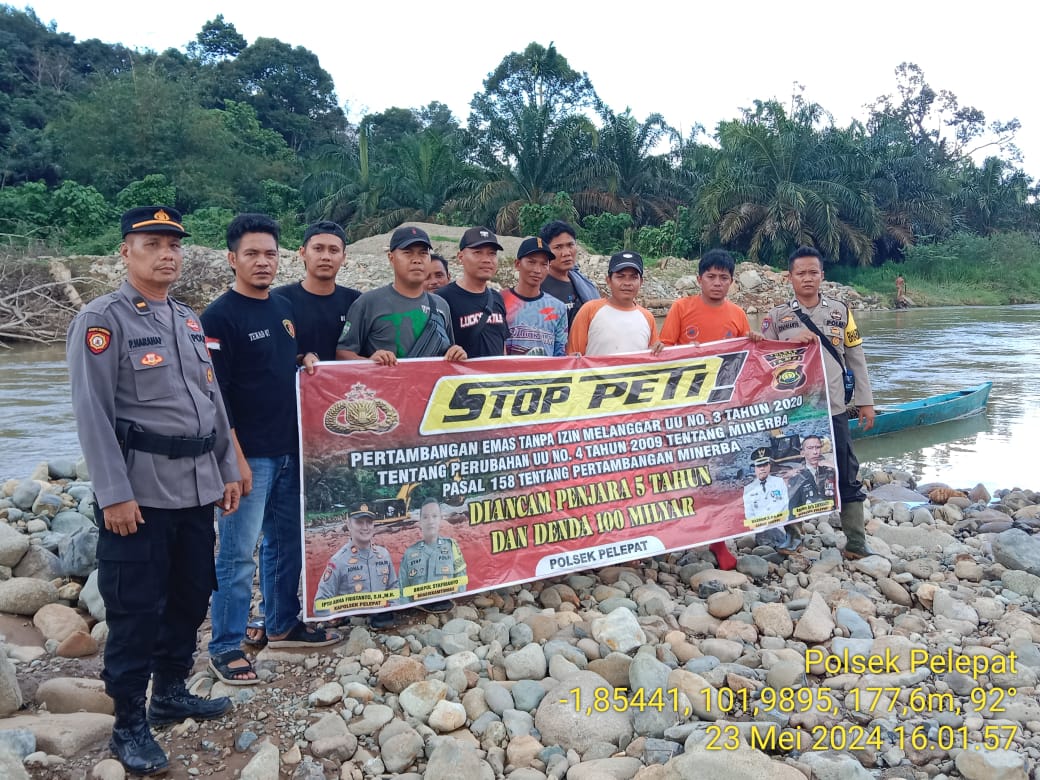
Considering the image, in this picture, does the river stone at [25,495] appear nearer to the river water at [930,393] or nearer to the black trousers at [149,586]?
the river water at [930,393]

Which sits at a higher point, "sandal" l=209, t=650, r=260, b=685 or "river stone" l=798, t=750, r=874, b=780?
"sandal" l=209, t=650, r=260, b=685

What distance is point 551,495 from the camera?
4152mm

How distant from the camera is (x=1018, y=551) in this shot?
4.66 meters

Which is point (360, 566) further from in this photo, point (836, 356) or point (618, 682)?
point (836, 356)

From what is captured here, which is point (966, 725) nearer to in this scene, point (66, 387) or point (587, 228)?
point (66, 387)

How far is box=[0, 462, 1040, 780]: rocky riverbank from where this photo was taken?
8.96 ft

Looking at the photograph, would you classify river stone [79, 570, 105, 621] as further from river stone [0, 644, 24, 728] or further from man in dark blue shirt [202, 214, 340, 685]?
man in dark blue shirt [202, 214, 340, 685]

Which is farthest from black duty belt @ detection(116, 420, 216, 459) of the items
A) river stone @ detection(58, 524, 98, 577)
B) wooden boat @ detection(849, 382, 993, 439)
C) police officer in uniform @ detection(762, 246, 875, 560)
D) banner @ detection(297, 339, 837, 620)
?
wooden boat @ detection(849, 382, 993, 439)

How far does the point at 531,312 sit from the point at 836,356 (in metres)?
1.97

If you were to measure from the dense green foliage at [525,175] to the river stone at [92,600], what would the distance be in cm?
2688

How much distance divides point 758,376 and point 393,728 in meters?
3.06

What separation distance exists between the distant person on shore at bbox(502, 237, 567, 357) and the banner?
535mm

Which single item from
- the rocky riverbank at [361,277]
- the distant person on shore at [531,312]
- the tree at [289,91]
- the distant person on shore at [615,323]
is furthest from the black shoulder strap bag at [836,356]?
the tree at [289,91]

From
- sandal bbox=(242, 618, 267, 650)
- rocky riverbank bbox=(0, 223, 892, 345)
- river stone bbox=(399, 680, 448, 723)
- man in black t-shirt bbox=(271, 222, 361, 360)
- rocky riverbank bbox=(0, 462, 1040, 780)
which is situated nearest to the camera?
rocky riverbank bbox=(0, 462, 1040, 780)
